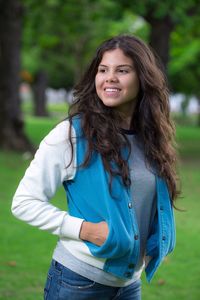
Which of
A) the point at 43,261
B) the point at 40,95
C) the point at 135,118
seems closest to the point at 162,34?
the point at 43,261

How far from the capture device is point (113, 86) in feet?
9.04

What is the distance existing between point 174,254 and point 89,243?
4.80m

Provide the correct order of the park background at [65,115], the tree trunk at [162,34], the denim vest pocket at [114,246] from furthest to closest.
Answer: the tree trunk at [162,34]
the park background at [65,115]
the denim vest pocket at [114,246]

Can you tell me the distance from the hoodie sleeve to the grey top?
0.44ft

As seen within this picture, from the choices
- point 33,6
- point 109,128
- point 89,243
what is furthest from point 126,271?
point 33,6

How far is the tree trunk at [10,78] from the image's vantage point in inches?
661

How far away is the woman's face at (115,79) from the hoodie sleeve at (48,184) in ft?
0.75

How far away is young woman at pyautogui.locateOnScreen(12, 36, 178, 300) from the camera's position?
2613 millimetres

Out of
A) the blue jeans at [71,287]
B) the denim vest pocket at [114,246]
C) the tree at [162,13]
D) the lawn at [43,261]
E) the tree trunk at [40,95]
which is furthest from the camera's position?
the tree trunk at [40,95]

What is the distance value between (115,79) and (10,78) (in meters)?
14.7

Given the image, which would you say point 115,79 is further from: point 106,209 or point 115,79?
point 106,209

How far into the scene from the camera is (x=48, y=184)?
2.64 meters

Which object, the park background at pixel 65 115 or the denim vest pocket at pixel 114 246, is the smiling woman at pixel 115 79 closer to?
the denim vest pocket at pixel 114 246

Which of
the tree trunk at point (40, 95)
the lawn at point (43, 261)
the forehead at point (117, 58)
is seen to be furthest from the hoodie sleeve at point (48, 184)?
the tree trunk at point (40, 95)
